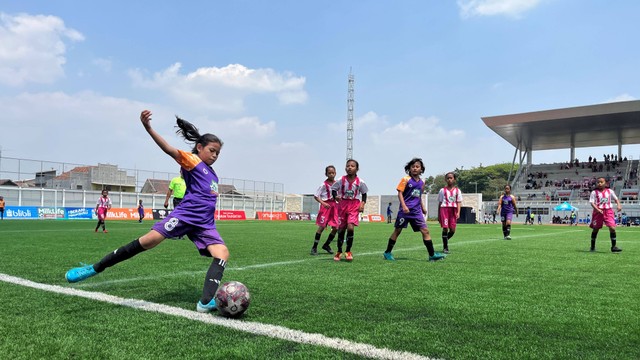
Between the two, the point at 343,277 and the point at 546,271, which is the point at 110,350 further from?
the point at 546,271

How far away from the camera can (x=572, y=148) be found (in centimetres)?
5978

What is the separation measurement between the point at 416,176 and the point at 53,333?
691 cm

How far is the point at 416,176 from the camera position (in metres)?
9.10

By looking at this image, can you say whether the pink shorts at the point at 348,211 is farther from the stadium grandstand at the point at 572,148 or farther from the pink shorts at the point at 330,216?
the stadium grandstand at the point at 572,148

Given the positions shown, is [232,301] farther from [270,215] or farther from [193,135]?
[270,215]

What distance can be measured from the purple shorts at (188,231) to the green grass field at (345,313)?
2.08 feet

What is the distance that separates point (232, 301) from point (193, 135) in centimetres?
189

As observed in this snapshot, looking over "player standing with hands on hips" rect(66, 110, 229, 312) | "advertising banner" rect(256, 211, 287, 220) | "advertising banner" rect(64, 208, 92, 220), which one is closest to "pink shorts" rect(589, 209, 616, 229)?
"player standing with hands on hips" rect(66, 110, 229, 312)

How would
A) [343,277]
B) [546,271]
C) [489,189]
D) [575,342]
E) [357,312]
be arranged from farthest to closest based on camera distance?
[489,189], [546,271], [343,277], [357,312], [575,342]

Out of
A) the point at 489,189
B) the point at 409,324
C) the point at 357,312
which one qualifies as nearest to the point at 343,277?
the point at 357,312

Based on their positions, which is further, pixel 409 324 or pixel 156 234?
pixel 156 234

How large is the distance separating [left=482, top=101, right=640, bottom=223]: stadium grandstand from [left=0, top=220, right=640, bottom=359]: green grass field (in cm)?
4347

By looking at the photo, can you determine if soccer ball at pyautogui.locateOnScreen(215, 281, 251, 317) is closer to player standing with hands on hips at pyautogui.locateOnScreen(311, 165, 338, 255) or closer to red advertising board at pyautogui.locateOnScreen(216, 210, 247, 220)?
player standing with hands on hips at pyautogui.locateOnScreen(311, 165, 338, 255)

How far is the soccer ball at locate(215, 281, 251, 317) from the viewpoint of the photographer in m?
4.06
